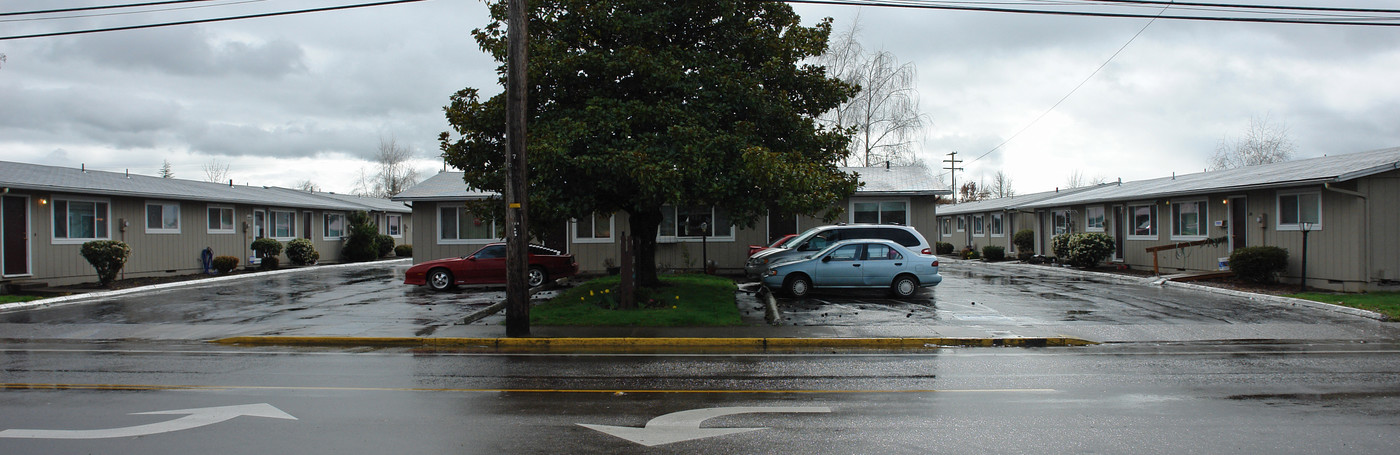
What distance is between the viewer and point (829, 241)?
18875mm

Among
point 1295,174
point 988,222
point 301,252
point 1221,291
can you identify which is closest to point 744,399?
point 1221,291

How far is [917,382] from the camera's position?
8133mm

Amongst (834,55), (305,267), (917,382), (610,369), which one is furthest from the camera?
(834,55)

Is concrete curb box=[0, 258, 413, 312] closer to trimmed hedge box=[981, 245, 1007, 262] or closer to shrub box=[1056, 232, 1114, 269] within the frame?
shrub box=[1056, 232, 1114, 269]

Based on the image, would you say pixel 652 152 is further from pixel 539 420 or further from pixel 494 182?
pixel 539 420

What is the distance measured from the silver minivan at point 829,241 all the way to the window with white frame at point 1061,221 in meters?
14.6

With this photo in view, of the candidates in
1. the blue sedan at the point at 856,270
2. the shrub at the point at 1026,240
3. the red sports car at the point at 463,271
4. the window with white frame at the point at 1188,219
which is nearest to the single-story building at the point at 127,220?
the red sports car at the point at 463,271

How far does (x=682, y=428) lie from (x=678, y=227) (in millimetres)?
18638

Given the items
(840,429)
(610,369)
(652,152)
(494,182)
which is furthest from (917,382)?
(494,182)

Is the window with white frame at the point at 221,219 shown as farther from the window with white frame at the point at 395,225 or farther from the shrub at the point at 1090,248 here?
the shrub at the point at 1090,248

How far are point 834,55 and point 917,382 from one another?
2834 centimetres

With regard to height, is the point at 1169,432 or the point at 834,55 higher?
the point at 834,55

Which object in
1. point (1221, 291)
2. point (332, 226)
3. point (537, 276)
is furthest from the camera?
point (332, 226)

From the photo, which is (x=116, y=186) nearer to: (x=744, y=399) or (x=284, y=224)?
(x=284, y=224)
